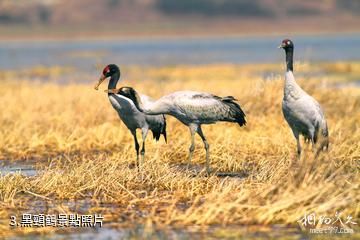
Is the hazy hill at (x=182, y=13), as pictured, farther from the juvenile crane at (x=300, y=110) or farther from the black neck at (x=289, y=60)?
the juvenile crane at (x=300, y=110)

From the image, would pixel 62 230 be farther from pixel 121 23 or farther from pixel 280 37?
pixel 121 23

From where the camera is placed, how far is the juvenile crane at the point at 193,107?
10312 millimetres

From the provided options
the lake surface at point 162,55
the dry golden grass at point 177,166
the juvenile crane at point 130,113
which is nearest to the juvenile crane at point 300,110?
the dry golden grass at point 177,166

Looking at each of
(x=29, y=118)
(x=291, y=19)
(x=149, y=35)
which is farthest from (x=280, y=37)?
(x=29, y=118)

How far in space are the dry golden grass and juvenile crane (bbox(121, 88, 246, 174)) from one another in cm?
56

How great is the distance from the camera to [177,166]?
33.0ft

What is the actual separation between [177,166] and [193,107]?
2.50 ft

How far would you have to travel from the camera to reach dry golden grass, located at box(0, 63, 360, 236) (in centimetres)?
782

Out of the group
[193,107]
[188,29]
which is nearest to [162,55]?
[193,107]

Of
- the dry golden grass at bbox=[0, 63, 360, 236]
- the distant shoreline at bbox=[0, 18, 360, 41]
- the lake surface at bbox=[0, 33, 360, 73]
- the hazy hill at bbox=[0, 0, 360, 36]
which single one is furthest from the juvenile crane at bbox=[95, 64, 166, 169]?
the hazy hill at bbox=[0, 0, 360, 36]

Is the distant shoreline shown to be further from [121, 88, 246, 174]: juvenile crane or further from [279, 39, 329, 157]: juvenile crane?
[279, 39, 329, 157]: juvenile crane

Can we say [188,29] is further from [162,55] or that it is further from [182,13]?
[162,55]

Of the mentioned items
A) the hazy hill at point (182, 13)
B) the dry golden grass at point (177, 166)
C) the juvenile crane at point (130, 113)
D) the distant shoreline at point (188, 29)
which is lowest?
the distant shoreline at point (188, 29)

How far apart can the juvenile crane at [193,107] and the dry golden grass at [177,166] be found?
0.56 m
